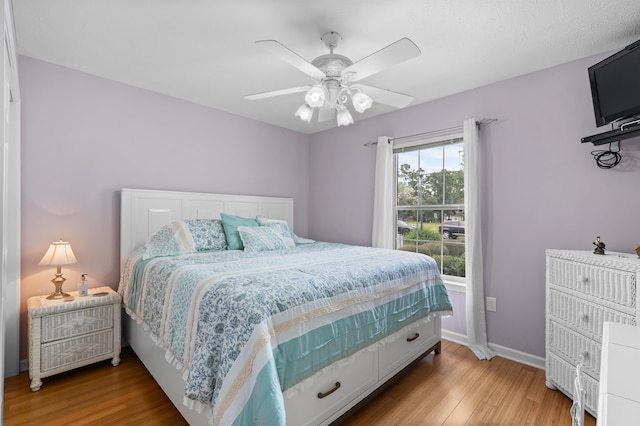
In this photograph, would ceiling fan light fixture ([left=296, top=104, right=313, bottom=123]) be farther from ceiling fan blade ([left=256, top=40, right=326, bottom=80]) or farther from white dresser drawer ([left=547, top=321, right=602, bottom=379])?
white dresser drawer ([left=547, top=321, right=602, bottom=379])

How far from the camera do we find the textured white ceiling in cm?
181

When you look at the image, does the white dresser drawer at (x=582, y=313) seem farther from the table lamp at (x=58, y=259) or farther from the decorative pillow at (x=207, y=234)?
the table lamp at (x=58, y=259)

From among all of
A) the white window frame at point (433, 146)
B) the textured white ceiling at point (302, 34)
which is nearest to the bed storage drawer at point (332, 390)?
the white window frame at point (433, 146)

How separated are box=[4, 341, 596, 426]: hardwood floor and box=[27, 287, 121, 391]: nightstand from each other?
132 millimetres

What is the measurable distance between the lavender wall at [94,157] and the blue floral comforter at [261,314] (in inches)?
26.6

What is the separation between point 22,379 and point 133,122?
2.23 meters

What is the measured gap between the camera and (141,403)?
2.00 m

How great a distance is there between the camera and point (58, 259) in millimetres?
2277

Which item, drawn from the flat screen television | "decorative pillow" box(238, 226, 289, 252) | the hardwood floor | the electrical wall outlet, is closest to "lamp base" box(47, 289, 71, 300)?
the hardwood floor

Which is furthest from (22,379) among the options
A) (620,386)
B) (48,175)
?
(620,386)

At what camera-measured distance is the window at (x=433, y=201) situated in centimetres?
315

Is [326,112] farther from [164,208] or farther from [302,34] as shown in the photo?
[164,208]

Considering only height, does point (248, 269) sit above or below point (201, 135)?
below

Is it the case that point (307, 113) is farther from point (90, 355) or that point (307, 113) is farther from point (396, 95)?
point (90, 355)
